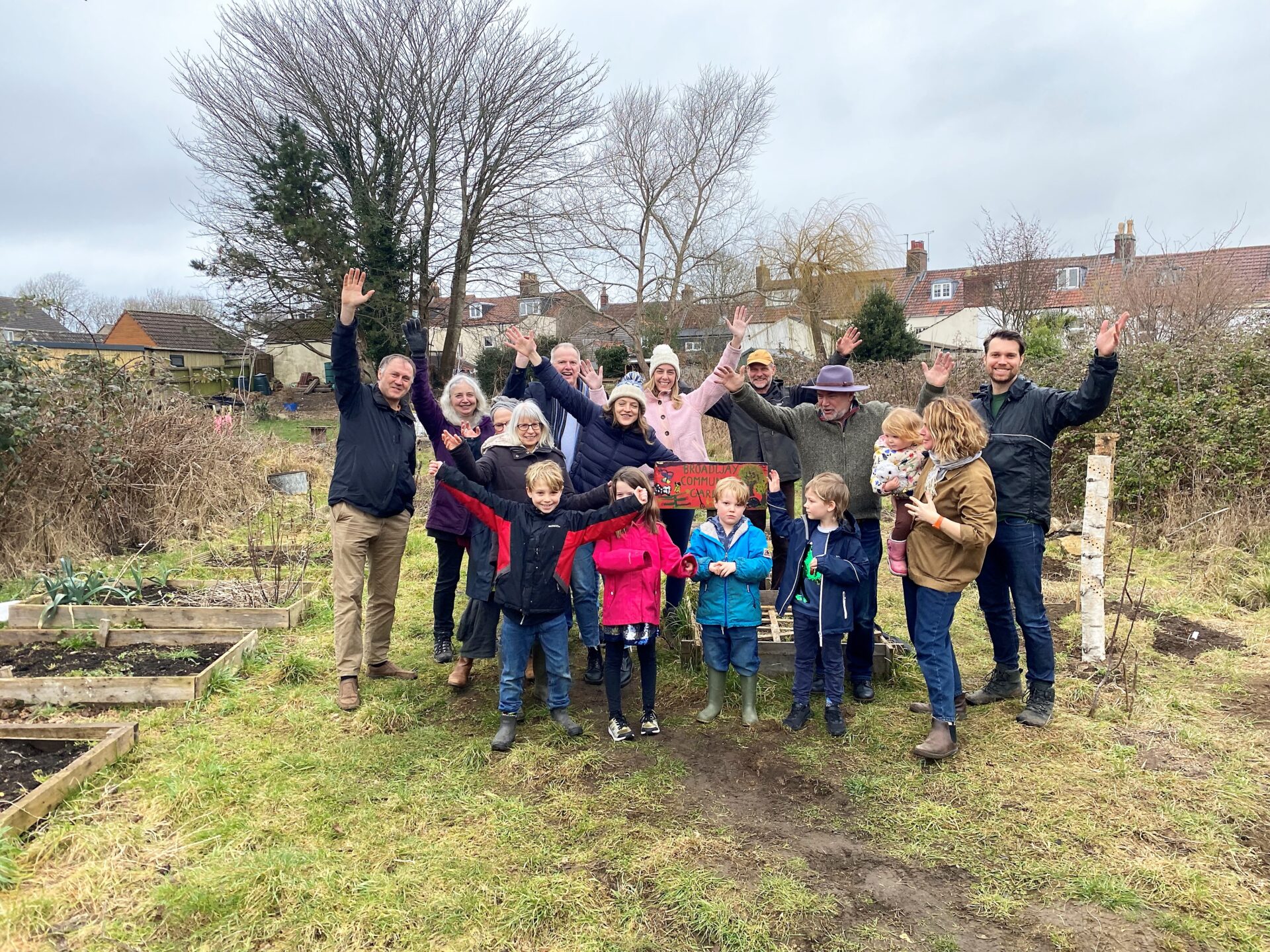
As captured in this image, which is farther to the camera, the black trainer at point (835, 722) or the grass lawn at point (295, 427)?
the grass lawn at point (295, 427)

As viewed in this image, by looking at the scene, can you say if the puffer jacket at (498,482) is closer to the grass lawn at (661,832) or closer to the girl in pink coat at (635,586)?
the girl in pink coat at (635,586)

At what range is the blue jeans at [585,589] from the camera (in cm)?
453

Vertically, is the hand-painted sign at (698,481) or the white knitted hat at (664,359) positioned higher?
the white knitted hat at (664,359)

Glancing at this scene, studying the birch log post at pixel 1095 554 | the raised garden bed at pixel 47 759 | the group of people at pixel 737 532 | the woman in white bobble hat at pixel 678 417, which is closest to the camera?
the raised garden bed at pixel 47 759

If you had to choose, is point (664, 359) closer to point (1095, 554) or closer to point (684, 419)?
point (684, 419)

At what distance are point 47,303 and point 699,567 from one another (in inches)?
332

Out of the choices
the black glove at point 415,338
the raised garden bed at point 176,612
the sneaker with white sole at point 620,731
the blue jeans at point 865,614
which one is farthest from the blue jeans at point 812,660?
the raised garden bed at point 176,612

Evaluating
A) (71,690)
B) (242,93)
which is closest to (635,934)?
(71,690)

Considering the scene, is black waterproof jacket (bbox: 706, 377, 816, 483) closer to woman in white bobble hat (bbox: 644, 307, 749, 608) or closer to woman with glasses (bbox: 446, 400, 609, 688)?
woman in white bobble hat (bbox: 644, 307, 749, 608)

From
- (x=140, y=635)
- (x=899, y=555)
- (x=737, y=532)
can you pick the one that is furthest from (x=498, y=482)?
(x=140, y=635)

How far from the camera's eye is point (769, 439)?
5.88 m

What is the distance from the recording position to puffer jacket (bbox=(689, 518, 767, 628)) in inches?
166

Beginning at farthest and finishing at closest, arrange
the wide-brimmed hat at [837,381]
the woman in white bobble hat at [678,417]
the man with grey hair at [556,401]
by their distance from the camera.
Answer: the man with grey hair at [556,401], the woman in white bobble hat at [678,417], the wide-brimmed hat at [837,381]

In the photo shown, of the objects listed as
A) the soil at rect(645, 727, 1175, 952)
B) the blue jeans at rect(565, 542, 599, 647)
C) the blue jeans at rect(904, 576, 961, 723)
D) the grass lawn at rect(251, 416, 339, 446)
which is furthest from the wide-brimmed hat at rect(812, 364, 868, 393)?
the grass lawn at rect(251, 416, 339, 446)
